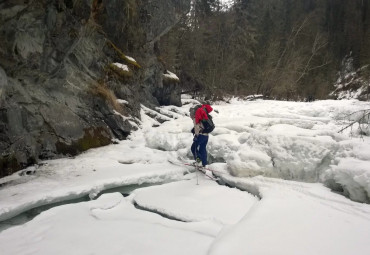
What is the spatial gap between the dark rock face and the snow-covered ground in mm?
749

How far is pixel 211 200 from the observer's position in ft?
17.8

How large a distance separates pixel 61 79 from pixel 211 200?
602 centimetres

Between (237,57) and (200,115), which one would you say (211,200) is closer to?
(200,115)

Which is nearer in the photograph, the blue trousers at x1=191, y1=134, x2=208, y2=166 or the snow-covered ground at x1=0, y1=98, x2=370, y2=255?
the snow-covered ground at x1=0, y1=98, x2=370, y2=255

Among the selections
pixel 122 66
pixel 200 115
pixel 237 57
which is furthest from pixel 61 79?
pixel 237 57

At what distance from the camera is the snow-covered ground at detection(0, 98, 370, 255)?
3.73 m

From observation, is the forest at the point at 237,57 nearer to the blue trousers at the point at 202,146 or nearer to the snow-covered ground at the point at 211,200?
the blue trousers at the point at 202,146

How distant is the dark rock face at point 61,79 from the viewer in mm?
6652

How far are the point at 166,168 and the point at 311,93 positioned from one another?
2457cm

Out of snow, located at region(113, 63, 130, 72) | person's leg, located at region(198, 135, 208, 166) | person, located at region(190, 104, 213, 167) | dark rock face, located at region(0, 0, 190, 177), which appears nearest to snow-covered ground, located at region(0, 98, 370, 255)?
person's leg, located at region(198, 135, 208, 166)

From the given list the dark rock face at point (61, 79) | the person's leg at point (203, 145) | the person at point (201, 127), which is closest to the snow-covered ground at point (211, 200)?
the person's leg at point (203, 145)

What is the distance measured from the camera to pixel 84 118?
30.4 feet

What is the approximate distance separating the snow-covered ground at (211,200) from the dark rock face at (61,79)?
2.46 feet

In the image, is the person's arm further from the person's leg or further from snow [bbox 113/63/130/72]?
snow [bbox 113/63/130/72]
